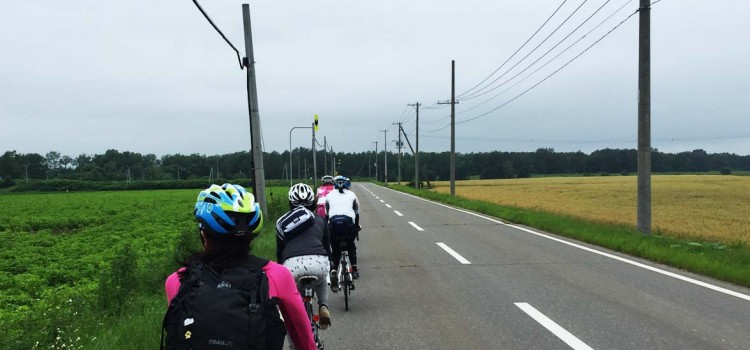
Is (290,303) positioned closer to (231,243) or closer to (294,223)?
(231,243)

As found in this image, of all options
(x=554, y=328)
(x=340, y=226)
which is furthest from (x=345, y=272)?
(x=554, y=328)

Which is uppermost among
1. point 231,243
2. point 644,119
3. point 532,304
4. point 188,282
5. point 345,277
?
point 644,119

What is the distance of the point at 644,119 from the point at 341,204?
957 cm

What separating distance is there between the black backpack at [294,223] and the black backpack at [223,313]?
9.42 ft

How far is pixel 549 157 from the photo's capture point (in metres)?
140

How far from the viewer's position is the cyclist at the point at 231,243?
80.1 inches

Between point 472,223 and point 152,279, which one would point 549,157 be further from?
point 152,279

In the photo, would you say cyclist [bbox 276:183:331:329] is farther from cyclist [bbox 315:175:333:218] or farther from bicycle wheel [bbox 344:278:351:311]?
cyclist [bbox 315:175:333:218]

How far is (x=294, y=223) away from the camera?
485 cm

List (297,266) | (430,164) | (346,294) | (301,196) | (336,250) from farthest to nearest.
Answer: (430,164), (336,250), (346,294), (301,196), (297,266)

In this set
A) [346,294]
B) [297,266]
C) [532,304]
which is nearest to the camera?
[297,266]

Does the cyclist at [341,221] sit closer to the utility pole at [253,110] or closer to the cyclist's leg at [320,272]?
the cyclist's leg at [320,272]

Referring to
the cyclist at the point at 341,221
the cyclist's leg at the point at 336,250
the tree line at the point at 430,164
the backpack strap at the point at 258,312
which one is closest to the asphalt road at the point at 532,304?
the cyclist's leg at the point at 336,250

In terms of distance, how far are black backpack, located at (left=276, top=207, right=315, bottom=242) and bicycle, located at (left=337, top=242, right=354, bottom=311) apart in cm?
221
